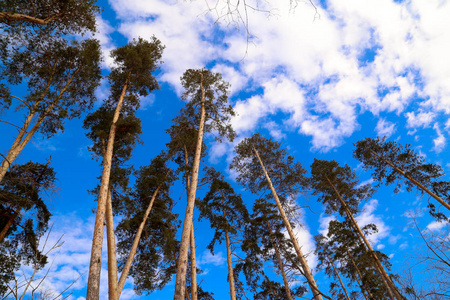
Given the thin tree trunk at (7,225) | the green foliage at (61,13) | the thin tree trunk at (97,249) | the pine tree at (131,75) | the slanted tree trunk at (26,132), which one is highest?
the pine tree at (131,75)

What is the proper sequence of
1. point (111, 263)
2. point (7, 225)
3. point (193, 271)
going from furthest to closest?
point (193, 271) < point (7, 225) < point (111, 263)

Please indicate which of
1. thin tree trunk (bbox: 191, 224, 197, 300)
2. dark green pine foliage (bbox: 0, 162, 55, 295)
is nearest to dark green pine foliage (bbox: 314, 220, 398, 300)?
thin tree trunk (bbox: 191, 224, 197, 300)

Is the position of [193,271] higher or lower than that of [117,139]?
lower

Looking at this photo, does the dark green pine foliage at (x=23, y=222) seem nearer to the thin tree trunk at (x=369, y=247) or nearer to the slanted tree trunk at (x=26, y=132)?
the slanted tree trunk at (x=26, y=132)

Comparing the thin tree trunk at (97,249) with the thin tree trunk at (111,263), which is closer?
the thin tree trunk at (97,249)

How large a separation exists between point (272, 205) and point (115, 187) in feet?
34.9

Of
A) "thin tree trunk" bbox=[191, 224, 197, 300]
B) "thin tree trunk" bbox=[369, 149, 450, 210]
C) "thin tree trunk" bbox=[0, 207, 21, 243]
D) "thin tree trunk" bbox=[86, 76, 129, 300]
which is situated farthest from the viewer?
"thin tree trunk" bbox=[369, 149, 450, 210]

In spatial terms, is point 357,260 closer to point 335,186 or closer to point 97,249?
point 335,186

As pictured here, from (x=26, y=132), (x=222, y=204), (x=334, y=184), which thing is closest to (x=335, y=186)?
(x=334, y=184)

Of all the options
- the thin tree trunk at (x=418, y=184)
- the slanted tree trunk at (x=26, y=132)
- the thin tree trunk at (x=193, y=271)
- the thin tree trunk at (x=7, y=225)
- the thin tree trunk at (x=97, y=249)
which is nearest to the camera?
the thin tree trunk at (x=97, y=249)

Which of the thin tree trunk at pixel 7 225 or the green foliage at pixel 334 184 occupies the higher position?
the green foliage at pixel 334 184

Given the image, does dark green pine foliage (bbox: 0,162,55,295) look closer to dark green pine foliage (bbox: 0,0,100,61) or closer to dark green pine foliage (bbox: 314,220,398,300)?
dark green pine foliage (bbox: 0,0,100,61)

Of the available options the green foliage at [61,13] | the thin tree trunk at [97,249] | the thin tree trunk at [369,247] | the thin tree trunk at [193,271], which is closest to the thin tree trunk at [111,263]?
the thin tree trunk at [97,249]

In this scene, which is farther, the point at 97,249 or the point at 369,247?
the point at 369,247
